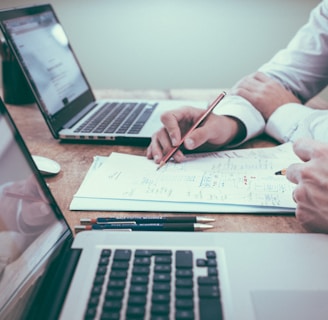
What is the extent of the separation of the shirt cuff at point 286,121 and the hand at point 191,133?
0.09m

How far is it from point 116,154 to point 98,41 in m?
1.39

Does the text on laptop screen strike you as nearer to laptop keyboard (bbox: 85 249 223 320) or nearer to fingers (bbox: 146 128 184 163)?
fingers (bbox: 146 128 184 163)

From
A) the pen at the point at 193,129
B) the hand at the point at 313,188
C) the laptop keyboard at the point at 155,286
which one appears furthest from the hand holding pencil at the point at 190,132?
the laptop keyboard at the point at 155,286

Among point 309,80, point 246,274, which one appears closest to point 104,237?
point 246,274

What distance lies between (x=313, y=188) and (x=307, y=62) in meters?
0.68

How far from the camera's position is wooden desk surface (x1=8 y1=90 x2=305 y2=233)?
578 millimetres

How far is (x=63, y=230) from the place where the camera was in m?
0.52

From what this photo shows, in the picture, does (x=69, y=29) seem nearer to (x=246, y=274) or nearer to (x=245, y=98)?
(x=245, y=98)

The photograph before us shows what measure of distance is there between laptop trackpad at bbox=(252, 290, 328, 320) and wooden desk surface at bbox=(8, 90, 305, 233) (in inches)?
5.8

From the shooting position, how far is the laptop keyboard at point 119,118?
92 cm

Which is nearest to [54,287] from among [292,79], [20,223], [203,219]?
[20,223]

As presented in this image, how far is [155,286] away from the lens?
41 cm

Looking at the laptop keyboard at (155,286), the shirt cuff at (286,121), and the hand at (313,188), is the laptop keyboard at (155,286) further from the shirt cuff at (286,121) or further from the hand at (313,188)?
the shirt cuff at (286,121)

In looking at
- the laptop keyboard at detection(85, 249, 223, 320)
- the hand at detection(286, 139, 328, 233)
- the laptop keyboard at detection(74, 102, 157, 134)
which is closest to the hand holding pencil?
the laptop keyboard at detection(74, 102, 157, 134)
